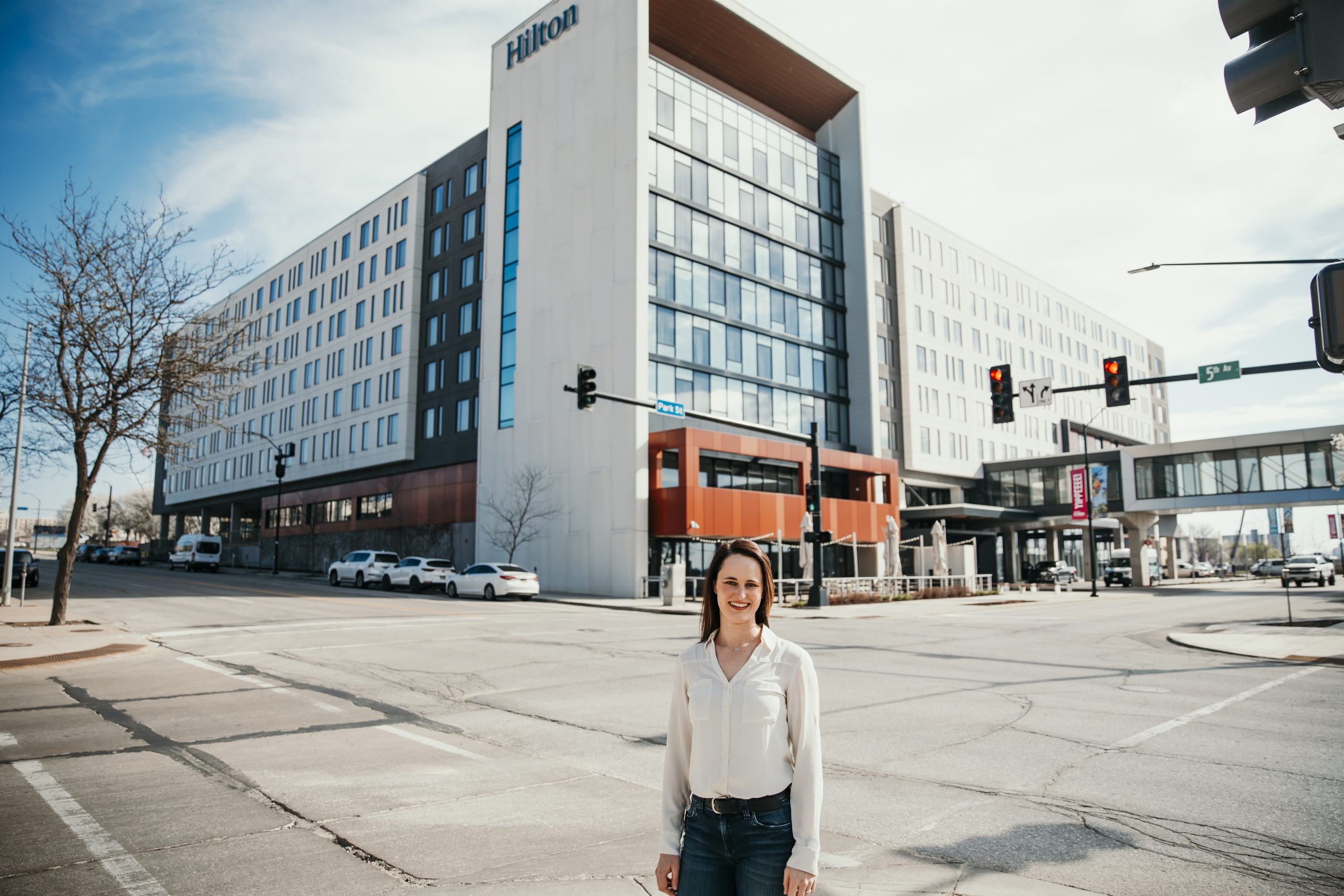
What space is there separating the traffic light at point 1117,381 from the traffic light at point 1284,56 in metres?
14.7

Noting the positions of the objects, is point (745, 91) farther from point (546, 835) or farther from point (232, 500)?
point (232, 500)

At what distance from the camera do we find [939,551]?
41.7 meters

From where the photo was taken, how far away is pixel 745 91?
51812 millimetres

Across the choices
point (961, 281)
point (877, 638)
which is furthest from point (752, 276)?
point (877, 638)

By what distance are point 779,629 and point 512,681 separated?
10.0 metres

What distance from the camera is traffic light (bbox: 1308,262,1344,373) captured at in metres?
4.02

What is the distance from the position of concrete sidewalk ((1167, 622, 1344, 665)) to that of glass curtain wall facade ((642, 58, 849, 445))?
1033 inches

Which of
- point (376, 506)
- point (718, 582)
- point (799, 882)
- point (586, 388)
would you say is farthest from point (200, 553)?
point (799, 882)

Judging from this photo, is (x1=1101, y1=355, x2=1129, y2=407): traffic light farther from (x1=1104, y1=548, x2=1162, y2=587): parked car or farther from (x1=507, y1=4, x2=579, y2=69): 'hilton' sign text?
(x1=1104, y1=548, x2=1162, y2=587): parked car

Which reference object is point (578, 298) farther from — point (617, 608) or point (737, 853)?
point (737, 853)

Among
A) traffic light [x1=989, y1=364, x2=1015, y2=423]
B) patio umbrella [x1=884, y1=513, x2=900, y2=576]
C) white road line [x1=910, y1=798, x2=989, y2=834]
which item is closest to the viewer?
white road line [x1=910, y1=798, x2=989, y2=834]

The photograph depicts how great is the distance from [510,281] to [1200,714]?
43080mm

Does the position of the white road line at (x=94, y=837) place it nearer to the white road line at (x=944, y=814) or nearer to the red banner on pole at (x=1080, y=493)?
the white road line at (x=944, y=814)

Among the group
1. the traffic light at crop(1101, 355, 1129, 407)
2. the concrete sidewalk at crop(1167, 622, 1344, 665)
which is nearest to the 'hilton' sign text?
the traffic light at crop(1101, 355, 1129, 407)
